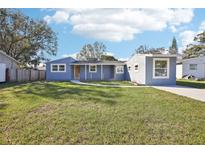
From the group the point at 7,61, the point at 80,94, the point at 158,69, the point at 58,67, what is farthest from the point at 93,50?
the point at 80,94

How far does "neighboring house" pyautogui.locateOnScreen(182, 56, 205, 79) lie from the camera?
2817cm

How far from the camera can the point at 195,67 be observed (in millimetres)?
28922

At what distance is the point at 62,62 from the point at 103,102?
54.2 feet

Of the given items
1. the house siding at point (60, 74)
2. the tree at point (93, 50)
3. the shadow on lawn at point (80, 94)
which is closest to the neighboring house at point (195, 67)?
the house siding at point (60, 74)

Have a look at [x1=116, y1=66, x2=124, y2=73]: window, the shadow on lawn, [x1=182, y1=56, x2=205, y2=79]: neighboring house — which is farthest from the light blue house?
[x1=182, y1=56, x2=205, y2=79]: neighboring house

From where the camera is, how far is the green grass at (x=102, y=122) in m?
5.01

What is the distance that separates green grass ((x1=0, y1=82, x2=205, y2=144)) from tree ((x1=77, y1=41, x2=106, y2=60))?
123ft

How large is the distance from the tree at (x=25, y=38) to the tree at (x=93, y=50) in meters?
12.8

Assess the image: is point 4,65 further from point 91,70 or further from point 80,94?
point 80,94

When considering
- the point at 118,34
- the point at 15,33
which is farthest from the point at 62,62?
the point at 15,33

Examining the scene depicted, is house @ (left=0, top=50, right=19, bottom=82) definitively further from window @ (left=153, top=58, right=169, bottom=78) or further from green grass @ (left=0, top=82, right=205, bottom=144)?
window @ (left=153, top=58, right=169, bottom=78)

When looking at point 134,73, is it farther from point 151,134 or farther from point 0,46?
point 0,46
